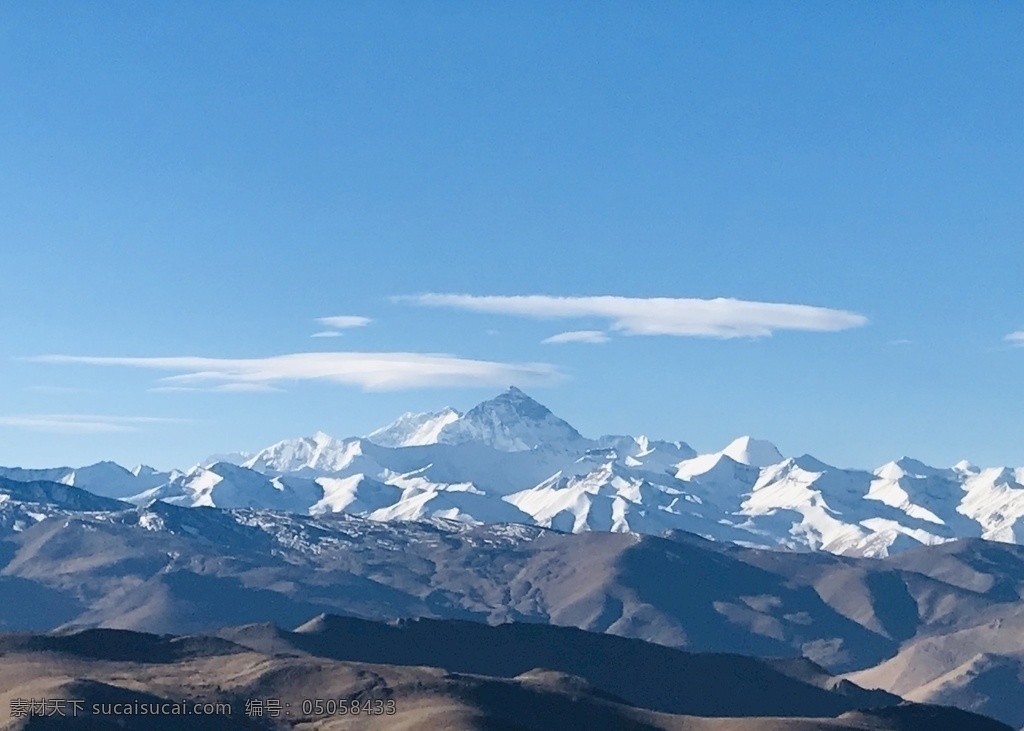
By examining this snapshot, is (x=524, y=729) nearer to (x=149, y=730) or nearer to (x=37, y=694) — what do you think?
(x=149, y=730)

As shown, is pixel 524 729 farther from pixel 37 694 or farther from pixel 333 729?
pixel 37 694

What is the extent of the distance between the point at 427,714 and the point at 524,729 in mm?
11918

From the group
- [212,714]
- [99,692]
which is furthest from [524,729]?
[99,692]

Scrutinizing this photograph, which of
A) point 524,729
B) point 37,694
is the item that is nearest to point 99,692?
point 37,694

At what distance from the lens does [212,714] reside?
199750mm

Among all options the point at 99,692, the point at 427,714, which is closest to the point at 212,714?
the point at 99,692

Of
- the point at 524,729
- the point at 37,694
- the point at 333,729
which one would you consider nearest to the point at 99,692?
the point at 37,694

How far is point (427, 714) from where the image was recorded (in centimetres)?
19925

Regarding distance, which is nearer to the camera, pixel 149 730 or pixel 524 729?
pixel 149 730

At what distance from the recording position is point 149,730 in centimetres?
18650

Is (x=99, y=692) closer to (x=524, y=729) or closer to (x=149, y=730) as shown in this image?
(x=149, y=730)

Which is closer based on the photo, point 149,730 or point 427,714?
point 149,730

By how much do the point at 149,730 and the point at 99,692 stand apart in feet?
42.4

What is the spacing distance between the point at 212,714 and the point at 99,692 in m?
13.8
